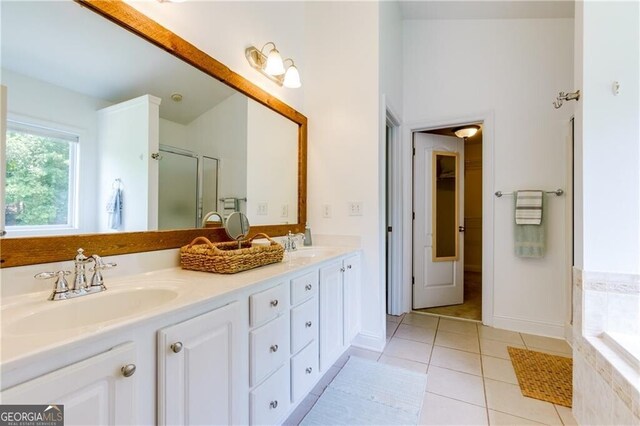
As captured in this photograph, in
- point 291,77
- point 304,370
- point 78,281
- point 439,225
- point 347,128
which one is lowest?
point 304,370

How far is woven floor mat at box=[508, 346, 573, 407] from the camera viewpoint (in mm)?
1662

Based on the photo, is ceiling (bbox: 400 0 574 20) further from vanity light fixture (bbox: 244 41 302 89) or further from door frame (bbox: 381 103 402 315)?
vanity light fixture (bbox: 244 41 302 89)

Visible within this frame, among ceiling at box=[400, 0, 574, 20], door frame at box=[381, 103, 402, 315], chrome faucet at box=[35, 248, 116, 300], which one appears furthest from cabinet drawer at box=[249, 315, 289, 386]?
ceiling at box=[400, 0, 574, 20]

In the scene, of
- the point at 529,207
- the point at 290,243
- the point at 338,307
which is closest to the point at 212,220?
the point at 290,243

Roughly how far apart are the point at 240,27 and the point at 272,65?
30cm

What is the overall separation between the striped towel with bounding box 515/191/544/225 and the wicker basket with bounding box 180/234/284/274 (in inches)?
90.7

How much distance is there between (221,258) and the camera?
1.25m

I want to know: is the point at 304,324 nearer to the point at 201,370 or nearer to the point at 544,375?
the point at 201,370

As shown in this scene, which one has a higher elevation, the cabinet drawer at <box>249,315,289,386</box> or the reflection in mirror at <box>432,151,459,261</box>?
the reflection in mirror at <box>432,151,459,261</box>

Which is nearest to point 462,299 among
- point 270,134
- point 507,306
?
point 507,306

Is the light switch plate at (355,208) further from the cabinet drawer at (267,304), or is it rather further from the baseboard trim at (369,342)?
the cabinet drawer at (267,304)

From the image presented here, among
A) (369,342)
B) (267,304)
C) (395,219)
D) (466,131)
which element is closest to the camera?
(267,304)

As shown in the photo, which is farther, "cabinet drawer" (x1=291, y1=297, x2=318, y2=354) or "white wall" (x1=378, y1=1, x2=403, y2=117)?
"white wall" (x1=378, y1=1, x2=403, y2=117)

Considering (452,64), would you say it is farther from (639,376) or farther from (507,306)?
(639,376)
